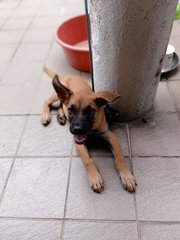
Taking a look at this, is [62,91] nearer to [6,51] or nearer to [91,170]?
[91,170]

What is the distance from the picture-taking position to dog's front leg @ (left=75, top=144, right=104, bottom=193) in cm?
162

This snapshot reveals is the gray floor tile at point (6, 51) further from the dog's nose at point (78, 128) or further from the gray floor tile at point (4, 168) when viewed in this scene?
the dog's nose at point (78, 128)

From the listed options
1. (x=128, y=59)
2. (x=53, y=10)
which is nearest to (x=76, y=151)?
(x=128, y=59)

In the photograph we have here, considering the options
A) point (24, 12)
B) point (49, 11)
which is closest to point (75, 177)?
point (49, 11)

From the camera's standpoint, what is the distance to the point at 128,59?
5.43 feet

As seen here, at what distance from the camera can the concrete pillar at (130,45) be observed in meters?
1.46

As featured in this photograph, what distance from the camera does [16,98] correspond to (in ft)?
7.86

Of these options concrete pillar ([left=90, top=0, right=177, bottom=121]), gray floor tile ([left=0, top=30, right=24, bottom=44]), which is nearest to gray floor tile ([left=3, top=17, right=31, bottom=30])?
gray floor tile ([left=0, top=30, right=24, bottom=44])

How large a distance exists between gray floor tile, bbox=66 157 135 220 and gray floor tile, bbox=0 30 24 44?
6.82 feet

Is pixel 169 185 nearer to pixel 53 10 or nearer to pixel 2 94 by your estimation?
pixel 2 94

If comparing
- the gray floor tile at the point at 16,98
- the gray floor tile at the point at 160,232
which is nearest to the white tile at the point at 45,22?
the gray floor tile at the point at 16,98

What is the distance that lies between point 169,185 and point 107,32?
3.15 feet

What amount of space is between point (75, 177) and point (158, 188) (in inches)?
19.9

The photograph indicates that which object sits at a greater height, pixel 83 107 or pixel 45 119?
pixel 83 107
